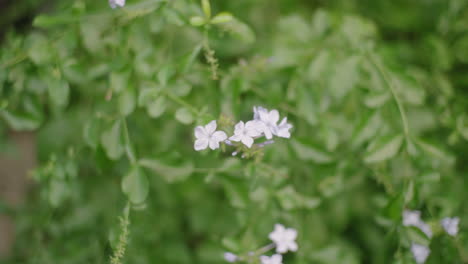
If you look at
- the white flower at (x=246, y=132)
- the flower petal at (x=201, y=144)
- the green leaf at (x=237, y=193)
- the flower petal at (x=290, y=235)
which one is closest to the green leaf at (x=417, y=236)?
the flower petal at (x=290, y=235)

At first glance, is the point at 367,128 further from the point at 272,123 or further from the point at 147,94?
the point at 147,94

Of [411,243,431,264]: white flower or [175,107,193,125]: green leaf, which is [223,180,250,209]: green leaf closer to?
[175,107,193,125]: green leaf

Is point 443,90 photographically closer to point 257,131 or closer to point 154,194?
point 257,131

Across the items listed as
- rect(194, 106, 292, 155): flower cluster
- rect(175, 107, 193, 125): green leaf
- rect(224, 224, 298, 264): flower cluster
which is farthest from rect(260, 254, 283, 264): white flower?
rect(175, 107, 193, 125): green leaf

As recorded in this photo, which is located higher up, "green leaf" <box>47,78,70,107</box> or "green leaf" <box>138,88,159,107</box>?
"green leaf" <box>138,88,159,107</box>

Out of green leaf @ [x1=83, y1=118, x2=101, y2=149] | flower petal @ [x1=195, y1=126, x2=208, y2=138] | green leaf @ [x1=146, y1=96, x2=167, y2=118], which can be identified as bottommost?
Answer: green leaf @ [x1=83, y1=118, x2=101, y2=149]

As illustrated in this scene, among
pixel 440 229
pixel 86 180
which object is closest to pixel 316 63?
pixel 440 229
